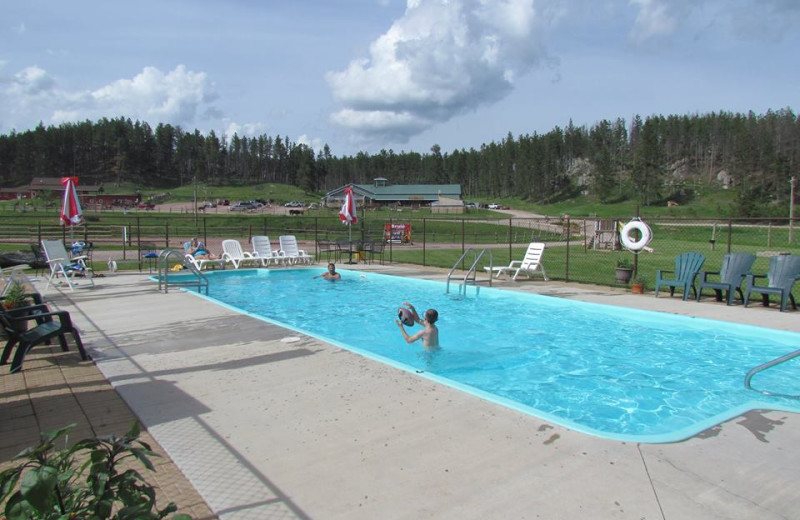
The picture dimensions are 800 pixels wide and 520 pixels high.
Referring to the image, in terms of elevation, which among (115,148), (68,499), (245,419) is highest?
(115,148)

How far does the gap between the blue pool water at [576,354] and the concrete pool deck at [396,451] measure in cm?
38

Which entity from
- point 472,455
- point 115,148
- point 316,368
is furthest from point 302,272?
point 115,148

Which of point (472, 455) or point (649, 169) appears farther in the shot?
point (649, 169)

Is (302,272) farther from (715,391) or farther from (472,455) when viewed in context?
(472,455)

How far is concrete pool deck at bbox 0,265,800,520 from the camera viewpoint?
280 cm

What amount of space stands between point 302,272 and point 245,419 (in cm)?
1246

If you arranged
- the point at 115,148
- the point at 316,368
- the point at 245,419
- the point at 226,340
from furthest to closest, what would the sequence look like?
the point at 115,148 < the point at 226,340 < the point at 316,368 < the point at 245,419

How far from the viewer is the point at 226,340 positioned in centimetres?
673

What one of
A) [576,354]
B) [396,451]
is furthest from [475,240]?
[396,451]

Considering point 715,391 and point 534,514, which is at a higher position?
point 534,514

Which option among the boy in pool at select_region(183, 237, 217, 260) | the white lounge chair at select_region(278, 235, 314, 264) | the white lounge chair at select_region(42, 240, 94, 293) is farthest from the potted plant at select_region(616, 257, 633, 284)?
the white lounge chair at select_region(42, 240, 94, 293)

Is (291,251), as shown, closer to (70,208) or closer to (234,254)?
(234,254)

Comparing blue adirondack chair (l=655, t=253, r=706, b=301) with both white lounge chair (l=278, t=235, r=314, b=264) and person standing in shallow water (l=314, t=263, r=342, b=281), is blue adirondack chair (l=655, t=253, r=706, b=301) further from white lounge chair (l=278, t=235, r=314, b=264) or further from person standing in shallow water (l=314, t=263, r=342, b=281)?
white lounge chair (l=278, t=235, r=314, b=264)

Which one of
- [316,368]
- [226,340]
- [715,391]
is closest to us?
[316,368]
